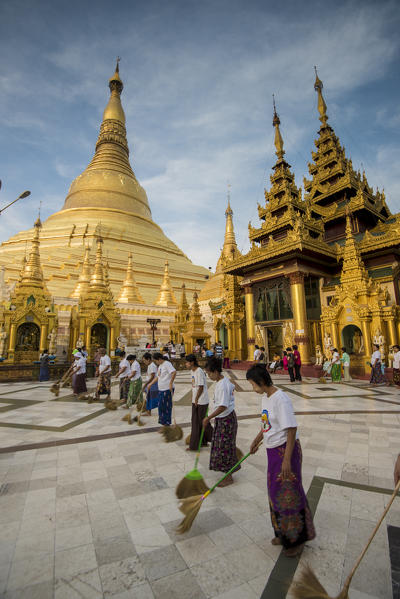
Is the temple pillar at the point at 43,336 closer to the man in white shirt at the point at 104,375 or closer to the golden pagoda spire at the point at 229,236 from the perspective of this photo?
the man in white shirt at the point at 104,375

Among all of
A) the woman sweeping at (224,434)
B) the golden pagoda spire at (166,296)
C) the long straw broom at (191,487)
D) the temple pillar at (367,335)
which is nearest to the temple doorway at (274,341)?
the temple pillar at (367,335)

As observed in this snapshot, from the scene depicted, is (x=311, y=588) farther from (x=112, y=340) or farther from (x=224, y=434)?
(x=112, y=340)

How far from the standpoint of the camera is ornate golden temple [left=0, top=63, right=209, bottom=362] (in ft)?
55.8

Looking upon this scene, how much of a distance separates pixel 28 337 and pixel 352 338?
18.0 meters

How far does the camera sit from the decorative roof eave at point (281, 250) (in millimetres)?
15298

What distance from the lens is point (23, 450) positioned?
15.1ft

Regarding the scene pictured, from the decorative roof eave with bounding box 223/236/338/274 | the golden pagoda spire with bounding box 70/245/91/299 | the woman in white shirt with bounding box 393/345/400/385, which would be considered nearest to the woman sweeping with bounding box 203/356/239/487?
the woman in white shirt with bounding box 393/345/400/385

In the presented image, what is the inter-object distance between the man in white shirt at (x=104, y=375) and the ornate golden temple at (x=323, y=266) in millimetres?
10278

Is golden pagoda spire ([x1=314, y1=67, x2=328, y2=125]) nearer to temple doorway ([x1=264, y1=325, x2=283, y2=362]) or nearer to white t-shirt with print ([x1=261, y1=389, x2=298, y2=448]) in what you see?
temple doorway ([x1=264, y1=325, x2=283, y2=362])

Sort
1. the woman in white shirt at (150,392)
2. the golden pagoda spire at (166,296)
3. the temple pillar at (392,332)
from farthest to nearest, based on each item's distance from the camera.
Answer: the golden pagoda spire at (166,296) < the temple pillar at (392,332) < the woman in white shirt at (150,392)

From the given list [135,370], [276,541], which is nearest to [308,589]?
[276,541]

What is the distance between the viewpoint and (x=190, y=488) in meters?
3.19

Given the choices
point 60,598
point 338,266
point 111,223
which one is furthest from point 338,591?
point 111,223

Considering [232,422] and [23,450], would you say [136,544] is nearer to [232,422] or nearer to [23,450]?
[232,422]
